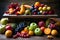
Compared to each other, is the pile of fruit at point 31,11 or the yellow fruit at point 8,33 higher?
the pile of fruit at point 31,11

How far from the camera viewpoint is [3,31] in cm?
179

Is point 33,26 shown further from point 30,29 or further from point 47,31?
point 47,31

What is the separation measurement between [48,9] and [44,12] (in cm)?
11

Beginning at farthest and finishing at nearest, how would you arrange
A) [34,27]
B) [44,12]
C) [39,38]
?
[44,12] < [34,27] < [39,38]

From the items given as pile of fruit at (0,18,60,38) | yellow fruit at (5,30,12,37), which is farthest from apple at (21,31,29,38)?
yellow fruit at (5,30,12,37)

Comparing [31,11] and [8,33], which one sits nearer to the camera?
[8,33]

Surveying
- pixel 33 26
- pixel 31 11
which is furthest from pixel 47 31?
pixel 31 11

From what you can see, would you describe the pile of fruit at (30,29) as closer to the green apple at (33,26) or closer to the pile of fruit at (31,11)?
the green apple at (33,26)

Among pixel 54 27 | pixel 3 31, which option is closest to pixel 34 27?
pixel 54 27

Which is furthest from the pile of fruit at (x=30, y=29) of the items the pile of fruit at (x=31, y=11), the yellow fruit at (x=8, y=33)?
the pile of fruit at (x=31, y=11)

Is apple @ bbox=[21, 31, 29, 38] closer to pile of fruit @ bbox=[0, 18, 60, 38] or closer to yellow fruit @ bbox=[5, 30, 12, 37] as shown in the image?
pile of fruit @ bbox=[0, 18, 60, 38]

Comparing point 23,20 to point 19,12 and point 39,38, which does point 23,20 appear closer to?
point 19,12

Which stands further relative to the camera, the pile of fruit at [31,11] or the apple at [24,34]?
the pile of fruit at [31,11]

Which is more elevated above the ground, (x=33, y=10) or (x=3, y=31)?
(x=33, y=10)
